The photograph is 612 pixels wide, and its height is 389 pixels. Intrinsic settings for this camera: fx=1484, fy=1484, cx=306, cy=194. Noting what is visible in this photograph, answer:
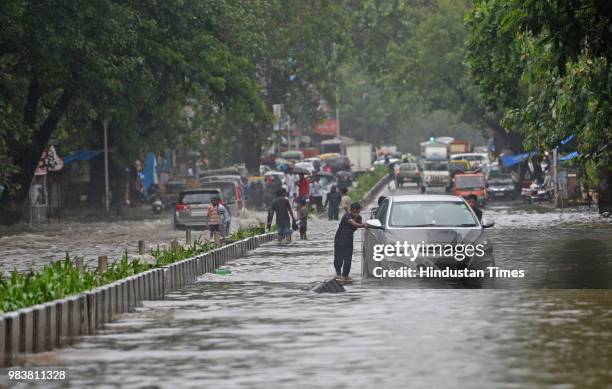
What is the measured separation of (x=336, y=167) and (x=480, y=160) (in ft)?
43.5

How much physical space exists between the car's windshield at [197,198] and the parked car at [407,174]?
48810mm

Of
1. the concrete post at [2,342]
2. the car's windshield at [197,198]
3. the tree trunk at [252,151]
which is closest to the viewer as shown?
the concrete post at [2,342]

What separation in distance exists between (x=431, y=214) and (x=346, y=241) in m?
2.51

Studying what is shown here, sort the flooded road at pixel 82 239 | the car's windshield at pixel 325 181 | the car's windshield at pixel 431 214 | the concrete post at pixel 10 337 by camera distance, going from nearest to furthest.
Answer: the concrete post at pixel 10 337 → the car's windshield at pixel 431 214 → the flooded road at pixel 82 239 → the car's windshield at pixel 325 181

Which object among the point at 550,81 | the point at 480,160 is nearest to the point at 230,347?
the point at 550,81

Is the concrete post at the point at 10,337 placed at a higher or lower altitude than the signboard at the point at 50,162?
lower

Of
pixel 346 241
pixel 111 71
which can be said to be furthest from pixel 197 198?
pixel 346 241

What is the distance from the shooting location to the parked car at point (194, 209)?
4725 cm

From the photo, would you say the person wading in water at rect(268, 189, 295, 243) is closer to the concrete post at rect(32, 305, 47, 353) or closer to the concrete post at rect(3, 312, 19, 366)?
the concrete post at rect(32, 305, 47, 353)

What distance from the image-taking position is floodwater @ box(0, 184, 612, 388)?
12969 mm

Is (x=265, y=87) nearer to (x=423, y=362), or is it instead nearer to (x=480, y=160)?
(x=480, y=160)

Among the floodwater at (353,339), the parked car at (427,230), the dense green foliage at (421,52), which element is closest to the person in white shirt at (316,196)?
the dense green foliage at (421,52)

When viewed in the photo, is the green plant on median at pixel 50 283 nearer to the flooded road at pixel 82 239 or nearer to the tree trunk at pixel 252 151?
the flooded road at pixel 82 239

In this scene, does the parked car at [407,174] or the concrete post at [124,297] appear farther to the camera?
the parked car at [407,174]
